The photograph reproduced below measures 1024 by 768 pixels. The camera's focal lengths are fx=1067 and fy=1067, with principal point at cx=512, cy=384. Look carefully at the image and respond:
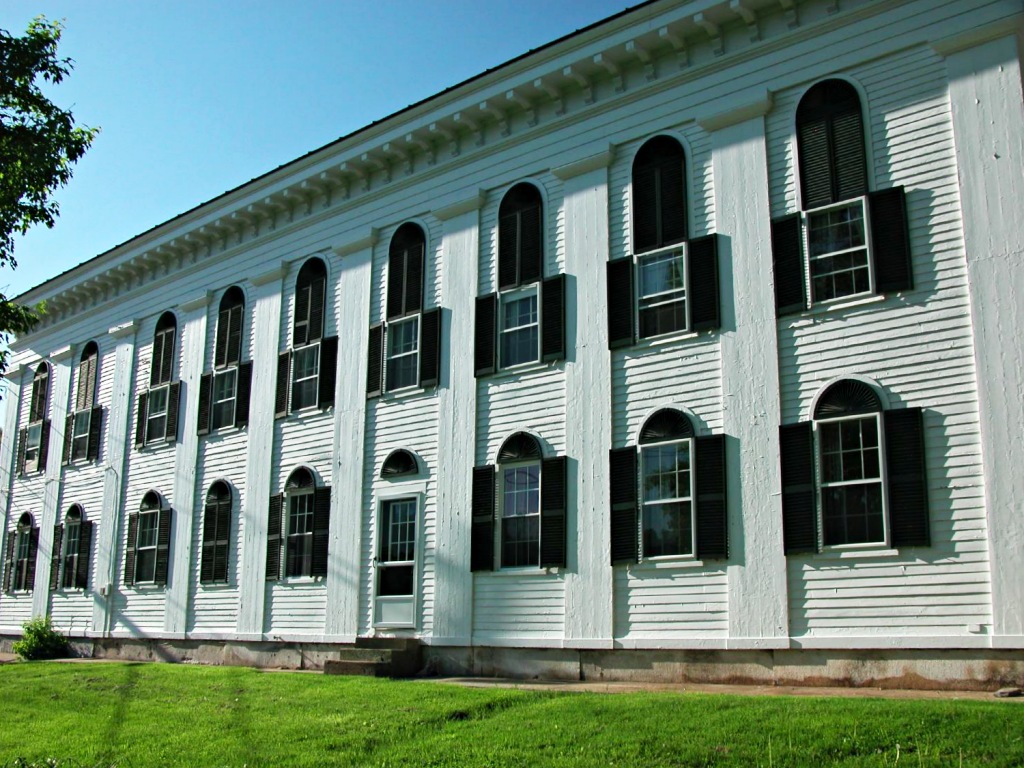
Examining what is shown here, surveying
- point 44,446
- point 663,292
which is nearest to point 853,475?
point 663,292

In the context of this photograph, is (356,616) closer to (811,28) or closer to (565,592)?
(565,592)

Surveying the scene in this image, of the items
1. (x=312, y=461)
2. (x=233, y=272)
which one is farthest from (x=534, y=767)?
(x=233, y=272)

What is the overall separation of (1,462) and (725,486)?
27016 millimetres

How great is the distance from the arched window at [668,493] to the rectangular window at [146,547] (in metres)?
14.3

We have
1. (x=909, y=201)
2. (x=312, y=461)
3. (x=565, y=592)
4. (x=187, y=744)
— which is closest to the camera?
(x=187, y=744)

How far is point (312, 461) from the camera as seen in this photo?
22.4m

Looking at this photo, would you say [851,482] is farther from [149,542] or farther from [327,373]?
[149,542]

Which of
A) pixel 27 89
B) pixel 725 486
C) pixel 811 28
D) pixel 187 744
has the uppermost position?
pixel 811 28

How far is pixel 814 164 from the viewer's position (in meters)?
15.8

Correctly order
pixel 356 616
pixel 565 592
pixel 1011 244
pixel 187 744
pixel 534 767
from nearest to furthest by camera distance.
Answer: pixel 534 767 < pixel 187 744 < pixel 1011 244 < pixel 565 592 < pixel 356 616

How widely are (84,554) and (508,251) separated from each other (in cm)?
1622

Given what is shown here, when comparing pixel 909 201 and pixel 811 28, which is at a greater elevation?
pixel 811 28

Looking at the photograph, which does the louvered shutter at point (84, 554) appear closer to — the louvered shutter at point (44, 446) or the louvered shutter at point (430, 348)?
the louvered shutter at point (44, 446)

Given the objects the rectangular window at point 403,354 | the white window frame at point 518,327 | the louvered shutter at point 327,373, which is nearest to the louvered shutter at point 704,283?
the white window frame at point 518,327
